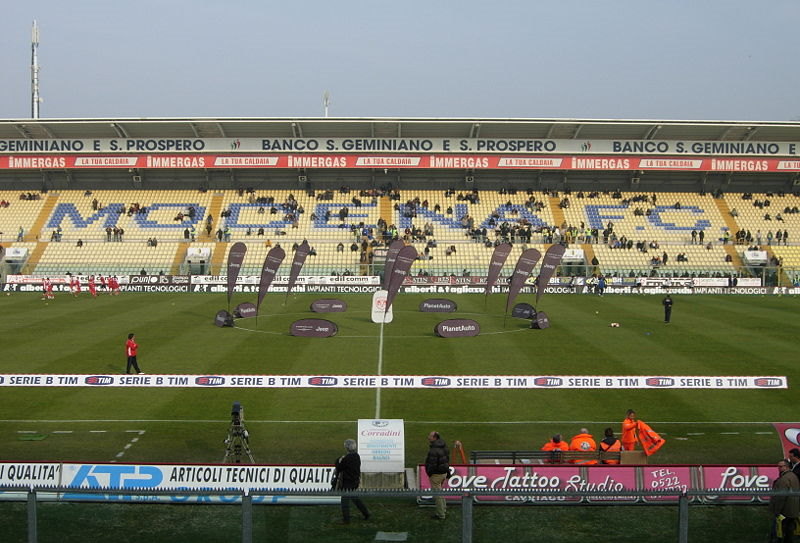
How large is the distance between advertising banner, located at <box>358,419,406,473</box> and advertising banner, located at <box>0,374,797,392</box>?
799 centimetres

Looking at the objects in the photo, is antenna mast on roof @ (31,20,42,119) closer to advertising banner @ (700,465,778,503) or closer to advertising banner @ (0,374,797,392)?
advertising banner @ (0,374,797,392)

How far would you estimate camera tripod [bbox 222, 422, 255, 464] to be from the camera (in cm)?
1625

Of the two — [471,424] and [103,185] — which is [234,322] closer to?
[471,424]

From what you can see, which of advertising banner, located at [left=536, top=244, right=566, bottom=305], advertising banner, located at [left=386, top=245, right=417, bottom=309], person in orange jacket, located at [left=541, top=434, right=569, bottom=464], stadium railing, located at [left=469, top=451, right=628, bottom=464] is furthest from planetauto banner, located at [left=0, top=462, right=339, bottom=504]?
advertising banner, located at [left=536, top=244, right=566, bottom=305]

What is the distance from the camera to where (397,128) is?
7138cm

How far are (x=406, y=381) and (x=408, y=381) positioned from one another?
67 mm

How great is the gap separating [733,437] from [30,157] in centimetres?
6859

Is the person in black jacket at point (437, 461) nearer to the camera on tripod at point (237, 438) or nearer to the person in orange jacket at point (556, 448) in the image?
the person in orange jacket at point (556, 448)

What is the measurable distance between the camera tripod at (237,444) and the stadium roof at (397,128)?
5467 cm

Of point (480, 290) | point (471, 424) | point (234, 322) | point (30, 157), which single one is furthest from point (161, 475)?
point (30, 157)

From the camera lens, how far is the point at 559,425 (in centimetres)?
2017

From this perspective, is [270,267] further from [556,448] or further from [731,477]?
[731,477]

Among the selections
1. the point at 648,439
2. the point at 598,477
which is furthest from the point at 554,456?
the point at 648,439

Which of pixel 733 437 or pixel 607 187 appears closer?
pixel 733 437
